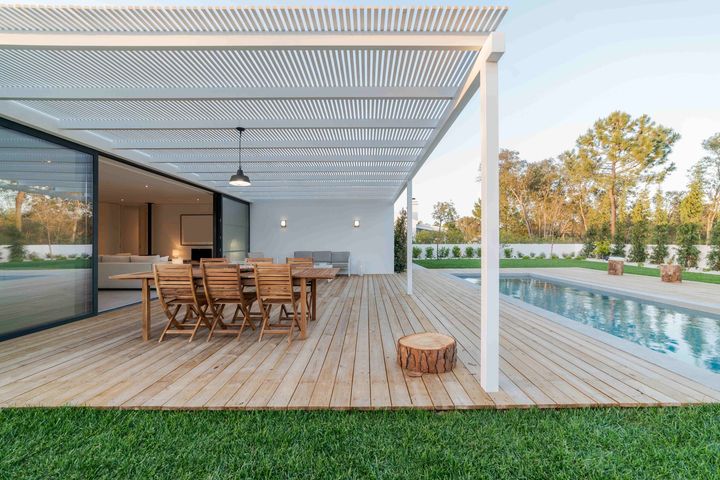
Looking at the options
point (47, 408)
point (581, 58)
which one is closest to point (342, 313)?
point (47, 408)

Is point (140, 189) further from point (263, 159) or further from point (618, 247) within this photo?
point (618, 247)

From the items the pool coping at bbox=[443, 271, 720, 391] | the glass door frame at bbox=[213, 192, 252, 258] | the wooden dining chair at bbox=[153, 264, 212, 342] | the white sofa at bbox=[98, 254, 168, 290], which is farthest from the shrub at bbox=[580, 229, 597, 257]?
the white sofa at bbox=[98, 254, 168, 290]

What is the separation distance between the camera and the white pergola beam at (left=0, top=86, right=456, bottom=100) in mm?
3502

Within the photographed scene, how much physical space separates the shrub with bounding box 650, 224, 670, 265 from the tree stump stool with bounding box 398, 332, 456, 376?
47.0 feet

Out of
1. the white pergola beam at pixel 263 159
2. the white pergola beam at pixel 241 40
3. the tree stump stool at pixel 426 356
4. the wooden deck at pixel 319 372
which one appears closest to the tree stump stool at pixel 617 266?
the wooden deck at pixel 319 372

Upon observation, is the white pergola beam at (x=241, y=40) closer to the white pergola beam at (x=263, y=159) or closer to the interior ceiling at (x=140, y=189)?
the white pergola beam at (x=263, y=159)

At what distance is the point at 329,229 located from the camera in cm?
1176

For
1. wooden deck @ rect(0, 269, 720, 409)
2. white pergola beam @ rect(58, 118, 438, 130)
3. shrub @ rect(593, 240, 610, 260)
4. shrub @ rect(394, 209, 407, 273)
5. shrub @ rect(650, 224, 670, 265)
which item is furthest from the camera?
shrub @ rect(593, 240, 610, 260)

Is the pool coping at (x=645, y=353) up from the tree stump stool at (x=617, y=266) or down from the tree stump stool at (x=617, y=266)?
down

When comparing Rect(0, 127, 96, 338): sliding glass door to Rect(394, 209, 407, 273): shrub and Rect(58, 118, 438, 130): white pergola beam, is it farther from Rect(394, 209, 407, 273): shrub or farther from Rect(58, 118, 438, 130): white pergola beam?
Rect(394, 209, 407, 273): shrub

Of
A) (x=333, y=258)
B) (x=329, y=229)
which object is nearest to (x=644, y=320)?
(x=333, y=258)

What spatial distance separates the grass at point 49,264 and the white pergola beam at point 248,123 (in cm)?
178

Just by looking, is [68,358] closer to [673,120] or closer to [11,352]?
[11,352]

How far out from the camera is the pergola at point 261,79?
2504mm
